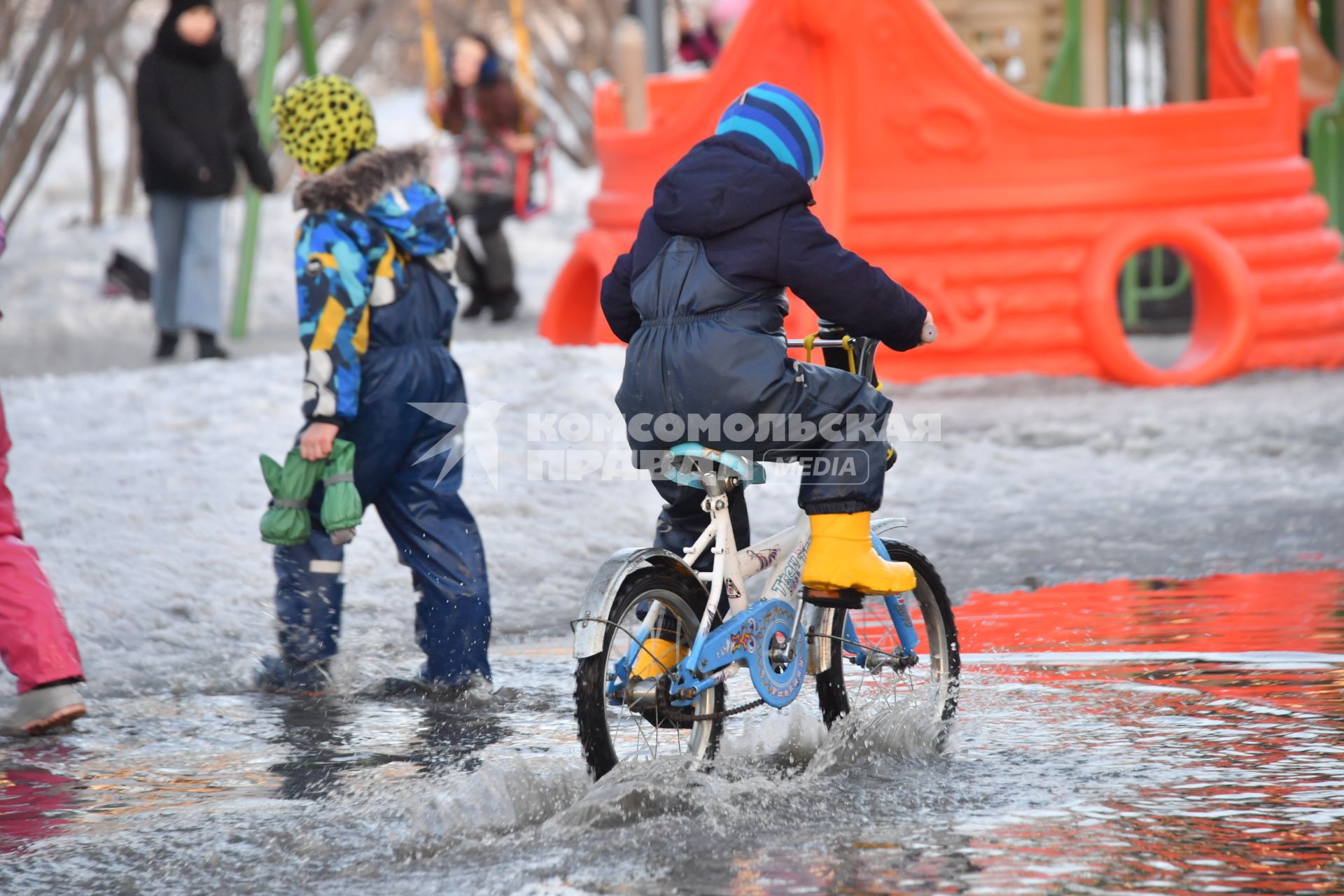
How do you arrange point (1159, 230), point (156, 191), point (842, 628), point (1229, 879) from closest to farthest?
1. point (1229, 879)
2. point (842, 628)
3. point (1159, 230)
4. point (156, 191)

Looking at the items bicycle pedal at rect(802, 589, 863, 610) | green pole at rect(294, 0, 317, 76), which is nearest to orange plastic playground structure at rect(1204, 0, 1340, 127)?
green pole at rect(294, 0, 317, 76)

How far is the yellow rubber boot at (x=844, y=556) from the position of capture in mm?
4328

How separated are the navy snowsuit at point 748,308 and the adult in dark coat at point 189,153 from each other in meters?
7.75

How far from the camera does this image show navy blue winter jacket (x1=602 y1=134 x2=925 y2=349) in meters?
4.18

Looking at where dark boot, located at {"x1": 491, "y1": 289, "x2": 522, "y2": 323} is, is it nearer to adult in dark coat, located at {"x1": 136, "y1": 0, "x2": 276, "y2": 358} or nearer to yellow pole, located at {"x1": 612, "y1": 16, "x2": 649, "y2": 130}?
yellow pole, located at {"x1": 612, "y1": 16, "x2": 649, "y2": 130}

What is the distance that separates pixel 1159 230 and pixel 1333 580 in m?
4.55

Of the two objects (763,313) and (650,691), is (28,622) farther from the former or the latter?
(763,313)

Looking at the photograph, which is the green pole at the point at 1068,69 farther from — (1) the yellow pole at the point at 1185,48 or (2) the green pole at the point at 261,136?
(2) the green pole at the point at 261,136

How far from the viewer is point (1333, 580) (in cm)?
645

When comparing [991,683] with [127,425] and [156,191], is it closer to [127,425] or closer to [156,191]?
[127,425]

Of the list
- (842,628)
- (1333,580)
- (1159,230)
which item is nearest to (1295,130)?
(1159,230)

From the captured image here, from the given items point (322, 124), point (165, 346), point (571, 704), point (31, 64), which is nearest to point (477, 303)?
point (165, 346)

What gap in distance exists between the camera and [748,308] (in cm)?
423

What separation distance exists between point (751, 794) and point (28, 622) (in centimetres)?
216
